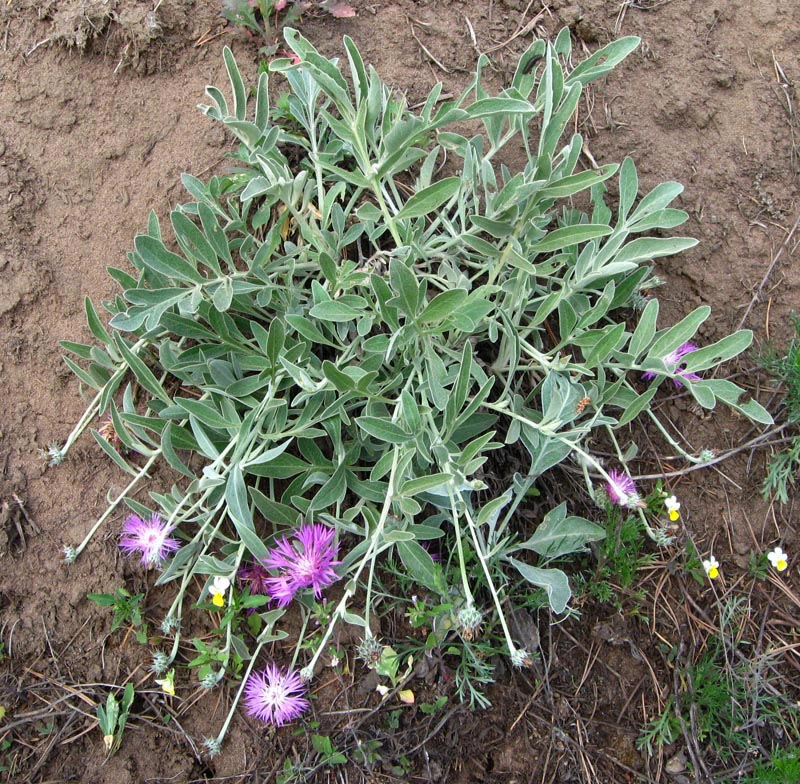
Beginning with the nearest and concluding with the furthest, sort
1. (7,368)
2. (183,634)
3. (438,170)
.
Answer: (183,634) < (7,368) < (438,170)

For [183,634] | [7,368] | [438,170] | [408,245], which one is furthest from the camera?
[438,170]

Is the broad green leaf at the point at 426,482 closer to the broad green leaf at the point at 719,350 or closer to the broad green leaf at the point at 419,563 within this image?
the broad green leaf at the point at 419,563

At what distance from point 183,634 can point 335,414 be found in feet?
2.37

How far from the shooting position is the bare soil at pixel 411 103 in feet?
5.97

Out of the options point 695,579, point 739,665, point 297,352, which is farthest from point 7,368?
point 739,665

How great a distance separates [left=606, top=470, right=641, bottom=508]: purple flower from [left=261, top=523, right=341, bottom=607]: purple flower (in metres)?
0.69

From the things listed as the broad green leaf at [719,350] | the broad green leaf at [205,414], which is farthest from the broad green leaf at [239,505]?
the broad green leaf at [719,350]

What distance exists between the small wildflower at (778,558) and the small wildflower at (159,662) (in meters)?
1.65

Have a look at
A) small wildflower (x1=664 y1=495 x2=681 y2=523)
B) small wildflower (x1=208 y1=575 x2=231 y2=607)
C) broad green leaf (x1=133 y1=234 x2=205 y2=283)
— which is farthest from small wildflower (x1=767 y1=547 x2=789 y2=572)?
broad green leaf (x1=133 y1=234 x2=205 y2=283)

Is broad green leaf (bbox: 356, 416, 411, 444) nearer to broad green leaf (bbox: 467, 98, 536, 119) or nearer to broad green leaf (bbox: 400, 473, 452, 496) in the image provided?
broad green leaf (bbox: 400, 473, 452, 496)

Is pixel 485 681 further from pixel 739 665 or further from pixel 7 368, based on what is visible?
pixel 7 368

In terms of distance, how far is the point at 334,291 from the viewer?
1.80 metres

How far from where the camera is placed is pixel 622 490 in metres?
1.80

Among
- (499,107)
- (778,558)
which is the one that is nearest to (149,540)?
(499,107)
